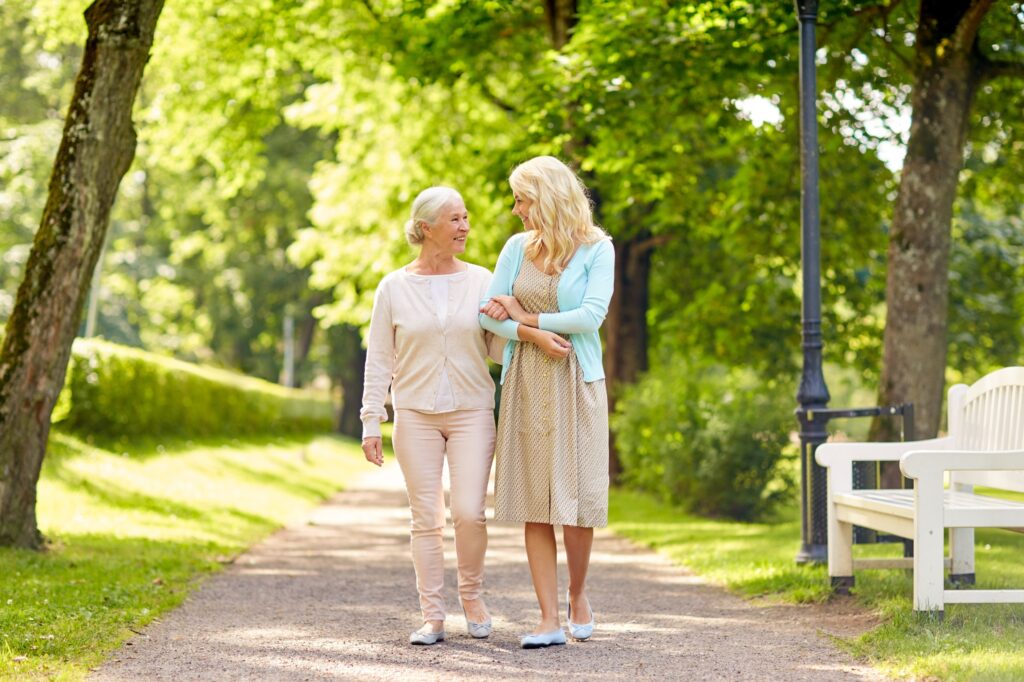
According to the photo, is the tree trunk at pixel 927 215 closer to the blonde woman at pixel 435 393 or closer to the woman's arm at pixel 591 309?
the woman's arm at pixel 591 309

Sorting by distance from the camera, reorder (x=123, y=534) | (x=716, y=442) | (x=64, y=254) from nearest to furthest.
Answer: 1. (x=64, y=254)
2. (x=123, y=534)
3. (x=716, y=442)

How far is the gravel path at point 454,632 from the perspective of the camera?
5461 millimetres

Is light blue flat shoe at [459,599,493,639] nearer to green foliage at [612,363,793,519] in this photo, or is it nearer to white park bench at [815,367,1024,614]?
white park bench at [815,367,1024,614]

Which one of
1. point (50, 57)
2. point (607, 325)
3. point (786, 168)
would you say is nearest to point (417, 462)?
point (786, 168)

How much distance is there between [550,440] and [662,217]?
11.3 m

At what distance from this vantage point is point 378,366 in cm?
614

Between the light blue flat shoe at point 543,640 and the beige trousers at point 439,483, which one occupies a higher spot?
the beige trousers at point 439,483

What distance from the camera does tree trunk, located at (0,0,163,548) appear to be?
8.85 m

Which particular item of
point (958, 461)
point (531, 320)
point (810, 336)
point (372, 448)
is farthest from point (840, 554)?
point (372, 448)

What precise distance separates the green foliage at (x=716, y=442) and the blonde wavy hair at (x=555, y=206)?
362 inches

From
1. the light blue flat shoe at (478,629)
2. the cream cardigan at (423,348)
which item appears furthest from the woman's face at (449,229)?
the light blue flat shoe at (478,629)

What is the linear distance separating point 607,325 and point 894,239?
980 centimetres

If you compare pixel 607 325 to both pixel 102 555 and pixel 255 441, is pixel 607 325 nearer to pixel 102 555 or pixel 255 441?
pixel 255 441

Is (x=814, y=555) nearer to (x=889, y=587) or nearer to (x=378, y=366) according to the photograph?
(x=889, y=587)
